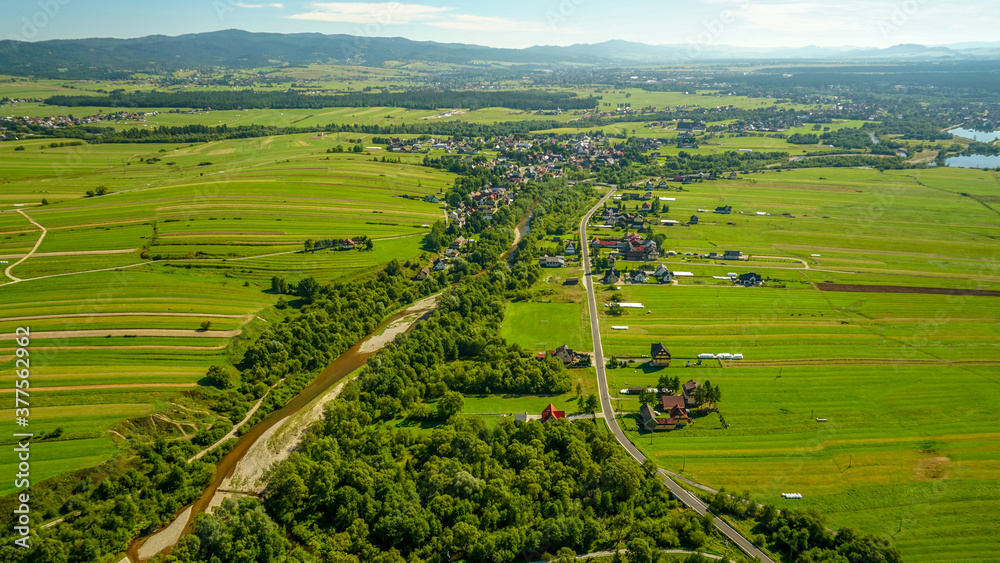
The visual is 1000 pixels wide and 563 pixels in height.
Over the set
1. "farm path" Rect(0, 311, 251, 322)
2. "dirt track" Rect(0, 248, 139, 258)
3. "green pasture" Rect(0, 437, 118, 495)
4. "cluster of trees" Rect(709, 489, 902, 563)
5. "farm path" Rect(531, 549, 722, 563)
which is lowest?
"farm path" Rect(531, 549, 722, 563)

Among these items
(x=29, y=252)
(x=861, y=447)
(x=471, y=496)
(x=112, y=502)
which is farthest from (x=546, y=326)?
(x=29, y=252)

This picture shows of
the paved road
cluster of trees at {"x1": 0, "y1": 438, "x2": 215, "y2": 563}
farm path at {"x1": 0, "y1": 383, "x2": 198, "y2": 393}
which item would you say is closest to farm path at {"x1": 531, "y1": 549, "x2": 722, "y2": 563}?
the paved road

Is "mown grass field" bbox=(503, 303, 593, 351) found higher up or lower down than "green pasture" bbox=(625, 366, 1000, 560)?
higher up

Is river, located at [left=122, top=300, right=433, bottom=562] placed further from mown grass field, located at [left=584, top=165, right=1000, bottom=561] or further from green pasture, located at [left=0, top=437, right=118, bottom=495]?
mown grass field, located at [left=584, top=165, right=1000, bottom=561]

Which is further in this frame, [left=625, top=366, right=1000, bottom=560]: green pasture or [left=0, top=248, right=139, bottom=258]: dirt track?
[left=0, top=248, right=139, bottom=258]: dirt track

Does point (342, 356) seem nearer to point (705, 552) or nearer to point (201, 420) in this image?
point (201, 420)
